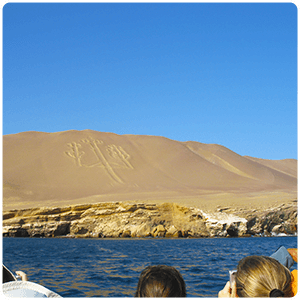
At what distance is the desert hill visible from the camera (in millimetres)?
70281

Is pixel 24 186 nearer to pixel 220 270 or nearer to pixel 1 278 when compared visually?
pixel 220 270

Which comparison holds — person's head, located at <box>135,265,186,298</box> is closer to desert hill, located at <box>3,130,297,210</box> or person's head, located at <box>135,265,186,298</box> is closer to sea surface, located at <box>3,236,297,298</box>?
sea surface, located at <box>3,236,297,298</box>

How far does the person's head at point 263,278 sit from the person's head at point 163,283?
35 cm

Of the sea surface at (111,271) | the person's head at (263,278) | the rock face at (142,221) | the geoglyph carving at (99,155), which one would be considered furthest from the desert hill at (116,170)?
the person's head at (263,278)

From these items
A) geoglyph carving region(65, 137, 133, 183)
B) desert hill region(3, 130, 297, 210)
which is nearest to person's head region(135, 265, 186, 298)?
desert hill region(3, 130, 297, 210)

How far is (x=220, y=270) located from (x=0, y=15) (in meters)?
14.1

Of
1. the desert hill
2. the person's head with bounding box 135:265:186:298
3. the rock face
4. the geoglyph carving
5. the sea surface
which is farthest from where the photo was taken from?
the geoglyph carving

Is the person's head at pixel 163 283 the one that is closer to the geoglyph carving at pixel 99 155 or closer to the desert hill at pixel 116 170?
the desert hill at pixel 116 170

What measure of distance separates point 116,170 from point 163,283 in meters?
82.6

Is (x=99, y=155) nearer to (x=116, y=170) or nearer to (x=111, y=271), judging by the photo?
(x=116, y=170)

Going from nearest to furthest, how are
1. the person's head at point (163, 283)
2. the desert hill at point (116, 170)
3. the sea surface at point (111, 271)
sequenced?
the person's head at point (163, 283), the sea surface at point (111, 271), the desert hill at point (116, 170)

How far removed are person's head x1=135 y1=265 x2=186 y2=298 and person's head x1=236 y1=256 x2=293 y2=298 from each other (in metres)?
0.35

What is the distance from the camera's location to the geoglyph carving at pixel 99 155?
282 feet

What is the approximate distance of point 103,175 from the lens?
80.5 meters
